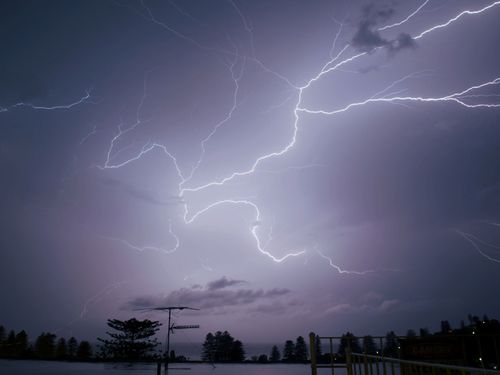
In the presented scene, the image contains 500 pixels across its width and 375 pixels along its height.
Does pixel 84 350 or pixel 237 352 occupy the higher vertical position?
pixel 84 350

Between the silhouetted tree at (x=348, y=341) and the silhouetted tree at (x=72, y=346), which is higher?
the silhouetted tree at (x=348, y=341)

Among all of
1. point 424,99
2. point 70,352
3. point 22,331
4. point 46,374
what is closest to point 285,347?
point 70,352

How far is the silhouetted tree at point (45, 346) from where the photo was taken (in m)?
43.6

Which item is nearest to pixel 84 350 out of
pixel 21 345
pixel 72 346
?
pixel 72 346

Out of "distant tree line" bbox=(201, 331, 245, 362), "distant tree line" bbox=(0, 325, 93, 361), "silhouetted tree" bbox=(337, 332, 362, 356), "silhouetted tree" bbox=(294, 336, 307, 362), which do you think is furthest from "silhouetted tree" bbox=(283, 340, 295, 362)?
"silhouetted tree" bbox=(337, 332, 362, 356)

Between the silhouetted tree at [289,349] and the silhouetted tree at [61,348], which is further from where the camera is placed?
the silhouetted tree at [289,349]

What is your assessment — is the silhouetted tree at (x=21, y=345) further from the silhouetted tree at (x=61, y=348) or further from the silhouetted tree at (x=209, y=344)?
the silhouetted tree at (x=209, y=344)

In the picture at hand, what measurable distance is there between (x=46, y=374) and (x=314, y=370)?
13.9 meters

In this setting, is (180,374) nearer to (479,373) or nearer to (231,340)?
(479,373)

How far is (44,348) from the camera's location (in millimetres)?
44250

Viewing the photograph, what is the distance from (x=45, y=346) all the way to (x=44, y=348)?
0.24 meters

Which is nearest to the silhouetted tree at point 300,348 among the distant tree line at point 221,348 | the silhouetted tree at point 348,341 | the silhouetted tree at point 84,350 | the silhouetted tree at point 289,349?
the silhouetted tree at point 289,349

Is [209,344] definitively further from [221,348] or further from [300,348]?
[300,348]

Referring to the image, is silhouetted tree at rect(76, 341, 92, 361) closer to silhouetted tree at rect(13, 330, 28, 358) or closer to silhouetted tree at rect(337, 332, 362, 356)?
silhouetted tree at rect(13, 330, 28, 358)
